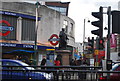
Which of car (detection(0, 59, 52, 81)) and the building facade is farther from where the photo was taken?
the building facade

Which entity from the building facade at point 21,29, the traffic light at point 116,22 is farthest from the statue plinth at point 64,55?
the traffic light at point 116,22

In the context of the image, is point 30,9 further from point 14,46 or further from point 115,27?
point 115,27

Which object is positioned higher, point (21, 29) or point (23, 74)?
point (21, 29)

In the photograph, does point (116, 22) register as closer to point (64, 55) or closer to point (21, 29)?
point (64, 55)

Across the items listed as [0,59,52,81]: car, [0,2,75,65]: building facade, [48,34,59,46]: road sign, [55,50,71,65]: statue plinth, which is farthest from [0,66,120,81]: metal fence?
[0,2,75,65]: building facade

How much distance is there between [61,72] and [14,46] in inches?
1021

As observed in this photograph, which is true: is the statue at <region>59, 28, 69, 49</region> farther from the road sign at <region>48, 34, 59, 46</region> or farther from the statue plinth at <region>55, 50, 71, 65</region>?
the road sign at <region>48, 34, 59, 46</region>

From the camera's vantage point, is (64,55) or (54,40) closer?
(54,40)

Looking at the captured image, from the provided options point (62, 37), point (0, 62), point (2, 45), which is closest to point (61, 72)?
point (0, 62)

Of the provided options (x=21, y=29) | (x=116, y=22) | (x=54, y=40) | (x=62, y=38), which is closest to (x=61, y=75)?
(x=116, y=22)

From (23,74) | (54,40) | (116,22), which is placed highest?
(116,22)

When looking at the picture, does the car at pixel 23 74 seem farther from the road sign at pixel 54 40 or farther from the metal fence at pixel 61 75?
the road sign at pixel 54 40

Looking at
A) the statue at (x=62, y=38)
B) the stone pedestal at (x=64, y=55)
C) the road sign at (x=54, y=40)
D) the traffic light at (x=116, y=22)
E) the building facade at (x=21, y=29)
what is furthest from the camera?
the building facade at (x=21, y=29)

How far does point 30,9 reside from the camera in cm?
3794
